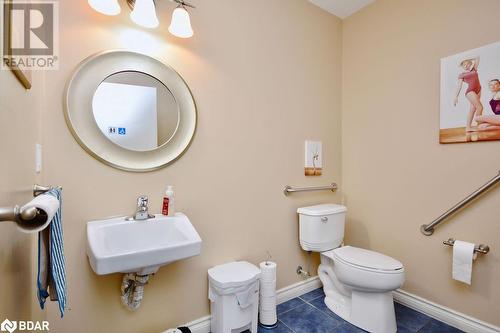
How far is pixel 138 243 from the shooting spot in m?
1.27

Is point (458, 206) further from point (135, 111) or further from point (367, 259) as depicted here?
point (135, 111)

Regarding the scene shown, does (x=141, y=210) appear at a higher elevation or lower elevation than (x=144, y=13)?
lower

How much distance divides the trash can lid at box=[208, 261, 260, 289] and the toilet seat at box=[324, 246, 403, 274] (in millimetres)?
638

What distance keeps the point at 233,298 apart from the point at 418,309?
4.67 ft

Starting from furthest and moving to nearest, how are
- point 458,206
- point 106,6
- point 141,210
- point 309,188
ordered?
point 309,188
point 458,206
point 141,210
point 106,6

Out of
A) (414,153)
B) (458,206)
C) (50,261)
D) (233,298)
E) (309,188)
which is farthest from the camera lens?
(309,188)

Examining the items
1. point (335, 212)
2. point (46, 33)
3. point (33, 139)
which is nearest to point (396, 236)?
point (335, 212)

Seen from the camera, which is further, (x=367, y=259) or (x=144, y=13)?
(x=367, y=259)

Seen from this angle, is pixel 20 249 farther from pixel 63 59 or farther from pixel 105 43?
pixel 105 43

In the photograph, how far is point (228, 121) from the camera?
1661 mm

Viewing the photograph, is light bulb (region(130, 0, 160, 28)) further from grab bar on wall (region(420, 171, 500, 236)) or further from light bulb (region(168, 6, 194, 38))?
grab bar on wall (region(420, 171, 500, 236))

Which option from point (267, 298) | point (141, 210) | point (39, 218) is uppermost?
point (39, 218)

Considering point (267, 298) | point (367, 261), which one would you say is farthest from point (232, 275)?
point (367, 261)

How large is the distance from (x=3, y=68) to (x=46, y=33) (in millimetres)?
754
